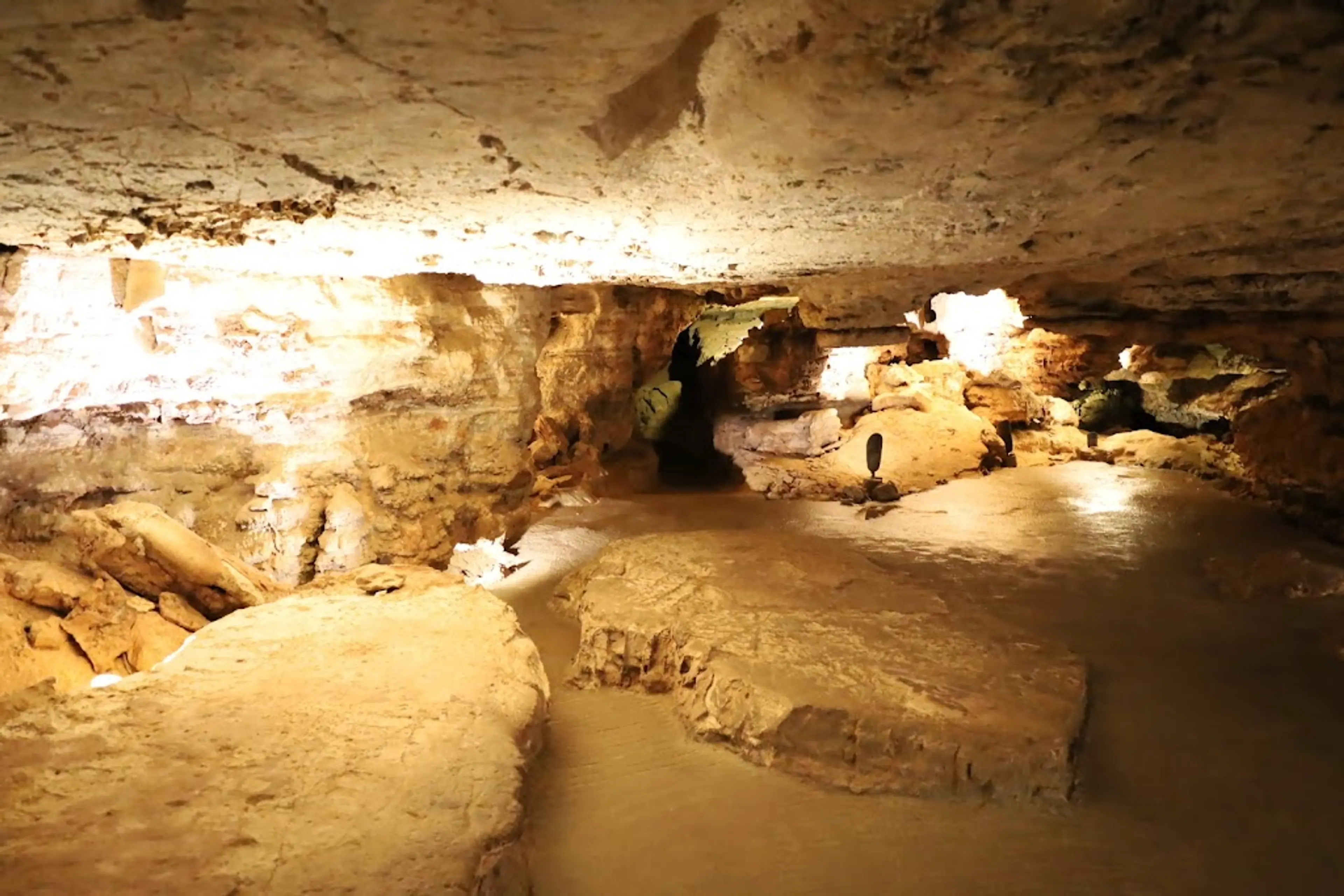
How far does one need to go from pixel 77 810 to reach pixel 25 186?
2228 millimetres

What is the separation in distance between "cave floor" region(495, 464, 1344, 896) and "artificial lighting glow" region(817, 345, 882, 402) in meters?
5.49

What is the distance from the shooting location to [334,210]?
10.2 ft

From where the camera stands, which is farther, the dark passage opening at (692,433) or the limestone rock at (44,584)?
the dark passage opening at (692,433)

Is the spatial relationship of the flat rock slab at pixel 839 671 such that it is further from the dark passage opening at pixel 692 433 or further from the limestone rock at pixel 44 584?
the dark passage opening at pixel 692 433

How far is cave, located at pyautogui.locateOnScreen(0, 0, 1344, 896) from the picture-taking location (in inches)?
77.0

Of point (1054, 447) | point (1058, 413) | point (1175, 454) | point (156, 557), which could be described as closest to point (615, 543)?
point (156, 557)

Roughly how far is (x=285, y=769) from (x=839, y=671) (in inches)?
→ 105

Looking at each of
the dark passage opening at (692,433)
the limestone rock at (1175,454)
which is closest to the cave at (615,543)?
the limestone rock at (1175,454)

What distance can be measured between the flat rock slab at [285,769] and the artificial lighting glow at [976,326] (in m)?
9.88

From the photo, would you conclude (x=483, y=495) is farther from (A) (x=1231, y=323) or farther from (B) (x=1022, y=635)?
(A) (x=1231, y=323)

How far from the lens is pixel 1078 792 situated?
3.34 m

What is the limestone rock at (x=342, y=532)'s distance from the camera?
5.31 m

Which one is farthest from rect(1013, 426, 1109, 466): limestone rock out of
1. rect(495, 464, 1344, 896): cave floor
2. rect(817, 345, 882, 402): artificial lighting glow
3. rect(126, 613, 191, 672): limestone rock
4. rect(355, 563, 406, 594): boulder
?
rect(126, 613, 191, 672): limestone rock

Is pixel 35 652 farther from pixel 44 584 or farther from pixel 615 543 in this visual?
pixel 615 543
